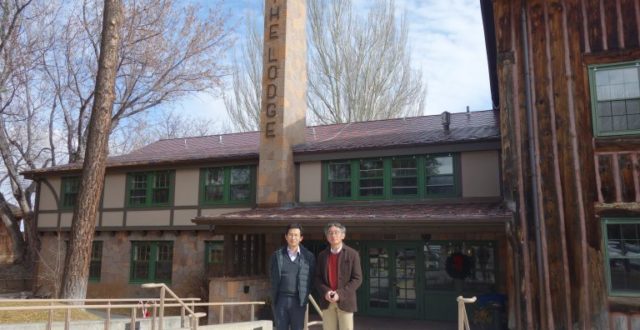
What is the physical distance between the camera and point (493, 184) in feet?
38.8

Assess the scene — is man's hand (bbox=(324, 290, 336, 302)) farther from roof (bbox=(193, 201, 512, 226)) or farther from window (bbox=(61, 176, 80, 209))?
window (bbox=(61, 176, 80, 209))

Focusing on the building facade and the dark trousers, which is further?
the building facade

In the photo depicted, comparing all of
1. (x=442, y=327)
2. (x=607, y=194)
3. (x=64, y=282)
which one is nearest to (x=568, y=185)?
(x=607, y=194)

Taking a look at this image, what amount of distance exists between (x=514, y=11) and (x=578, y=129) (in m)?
2.61

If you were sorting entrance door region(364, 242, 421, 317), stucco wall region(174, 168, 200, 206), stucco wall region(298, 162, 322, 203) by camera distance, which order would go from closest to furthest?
entrance door region(364, 242, 421, 317) → stucco wall region(298, 162, 322, 203) → stucco wall region(174, 168, 200, 206)

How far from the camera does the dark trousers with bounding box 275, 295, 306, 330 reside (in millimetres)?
5090

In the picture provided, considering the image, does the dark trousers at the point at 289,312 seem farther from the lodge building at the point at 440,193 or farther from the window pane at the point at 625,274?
the window pane at the point at 625,274

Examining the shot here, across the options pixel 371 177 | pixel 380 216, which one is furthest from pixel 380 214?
pixel 371 177

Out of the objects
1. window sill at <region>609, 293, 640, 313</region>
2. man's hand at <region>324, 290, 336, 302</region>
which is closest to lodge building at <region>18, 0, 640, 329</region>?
window sill at <region>609, 293, 640, 313</region>

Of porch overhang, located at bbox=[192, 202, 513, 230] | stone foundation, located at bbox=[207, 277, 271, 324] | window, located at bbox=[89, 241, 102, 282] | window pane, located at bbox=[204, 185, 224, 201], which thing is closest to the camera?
porch overhang, located at bbox=[192, 202, 513, 230]

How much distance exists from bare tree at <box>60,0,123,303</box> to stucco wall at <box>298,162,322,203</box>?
16.8 ft

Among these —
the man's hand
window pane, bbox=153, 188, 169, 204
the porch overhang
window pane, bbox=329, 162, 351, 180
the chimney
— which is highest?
the chimney

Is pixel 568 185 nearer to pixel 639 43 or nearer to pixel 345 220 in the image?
pixel 639 43

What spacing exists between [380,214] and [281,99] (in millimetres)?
5276
